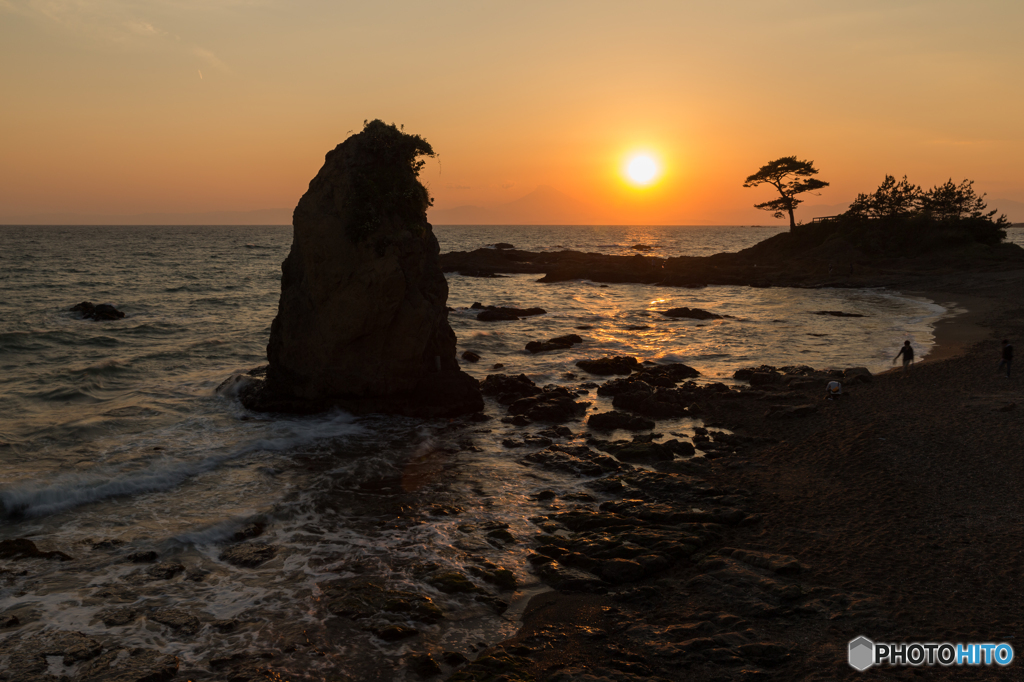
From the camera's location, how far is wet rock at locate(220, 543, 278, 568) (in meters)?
10.8

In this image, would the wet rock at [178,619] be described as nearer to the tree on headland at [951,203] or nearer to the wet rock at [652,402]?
the wet rock at [652,402]

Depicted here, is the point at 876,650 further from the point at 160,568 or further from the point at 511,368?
the point at 511,368

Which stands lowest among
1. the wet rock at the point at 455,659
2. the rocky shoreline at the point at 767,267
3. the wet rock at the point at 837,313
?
the wet rock at the point at 455,659

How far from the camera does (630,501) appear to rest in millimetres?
13117

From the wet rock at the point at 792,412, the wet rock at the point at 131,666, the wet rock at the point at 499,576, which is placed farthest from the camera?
the wet rock at the point at 792,412

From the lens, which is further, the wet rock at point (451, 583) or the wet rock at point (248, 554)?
the wet rock at point (248, 554)

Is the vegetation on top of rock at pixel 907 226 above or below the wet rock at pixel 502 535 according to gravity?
above

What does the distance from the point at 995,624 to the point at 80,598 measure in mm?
14140

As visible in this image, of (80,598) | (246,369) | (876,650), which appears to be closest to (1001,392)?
(876,650)

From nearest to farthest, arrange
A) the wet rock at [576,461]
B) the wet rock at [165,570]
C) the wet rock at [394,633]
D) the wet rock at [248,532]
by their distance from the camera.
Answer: the wet rock at [394,633]
the wet rock at [165,570]
the wet rock at [248,532]
the wet rock at [576,461]

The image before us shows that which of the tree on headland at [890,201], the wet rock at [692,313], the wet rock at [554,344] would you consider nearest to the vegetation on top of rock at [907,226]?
the tree on headland at [890,201]

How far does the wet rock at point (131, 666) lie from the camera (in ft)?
25.8

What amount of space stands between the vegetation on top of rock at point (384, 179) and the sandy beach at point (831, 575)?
12719mm

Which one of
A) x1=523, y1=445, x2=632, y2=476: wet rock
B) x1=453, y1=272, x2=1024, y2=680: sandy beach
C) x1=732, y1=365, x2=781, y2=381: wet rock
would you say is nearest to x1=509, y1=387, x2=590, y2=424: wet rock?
x1=523, y1=445, x2=632, y2=476: wet rock
